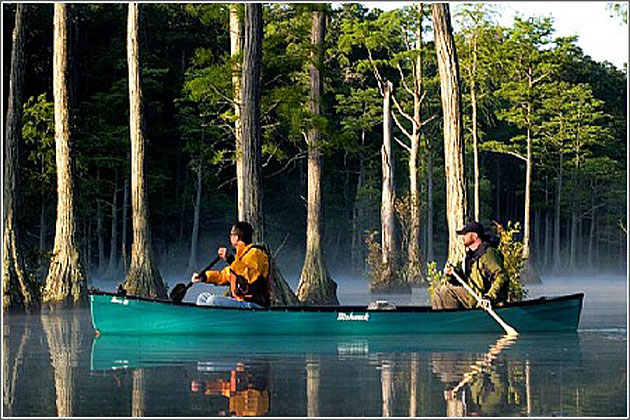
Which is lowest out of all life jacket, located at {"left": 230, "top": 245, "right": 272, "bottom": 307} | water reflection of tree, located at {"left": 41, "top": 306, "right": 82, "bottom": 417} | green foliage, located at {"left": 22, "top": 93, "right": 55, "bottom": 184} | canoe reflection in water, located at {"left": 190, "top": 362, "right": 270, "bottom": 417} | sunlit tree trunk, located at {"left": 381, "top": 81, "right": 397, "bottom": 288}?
water reflection of tree, located at {"left": 41, "top": 306, "right": 82, "bottom": 417}

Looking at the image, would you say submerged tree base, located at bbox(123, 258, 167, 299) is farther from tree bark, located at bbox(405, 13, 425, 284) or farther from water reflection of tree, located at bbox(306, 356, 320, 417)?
tree bark, located at bbox(405, 13, 425, 284)

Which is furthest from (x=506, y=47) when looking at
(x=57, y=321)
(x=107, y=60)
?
(x=57, y=321)

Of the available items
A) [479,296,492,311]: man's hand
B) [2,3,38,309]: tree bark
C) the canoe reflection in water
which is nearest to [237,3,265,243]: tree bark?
[2,3,38,309]: tree bark

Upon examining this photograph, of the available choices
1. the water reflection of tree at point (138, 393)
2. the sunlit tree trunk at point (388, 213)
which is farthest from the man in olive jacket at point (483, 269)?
the sunlit tree trunk at point (388, 213)

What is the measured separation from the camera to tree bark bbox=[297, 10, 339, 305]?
27859mm

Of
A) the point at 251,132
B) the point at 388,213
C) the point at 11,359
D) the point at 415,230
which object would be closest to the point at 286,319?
the point at 11,359

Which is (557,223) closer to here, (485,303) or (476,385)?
(485,303)

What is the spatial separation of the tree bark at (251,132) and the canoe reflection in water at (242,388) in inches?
387

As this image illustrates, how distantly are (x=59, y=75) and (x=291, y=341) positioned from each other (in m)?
10.9

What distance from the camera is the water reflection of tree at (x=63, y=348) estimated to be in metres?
10.9

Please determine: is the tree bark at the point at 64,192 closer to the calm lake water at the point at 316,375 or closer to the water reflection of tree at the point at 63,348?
the water reflection of tree at the point at 63,348

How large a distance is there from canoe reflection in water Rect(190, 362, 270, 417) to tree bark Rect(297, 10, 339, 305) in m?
14.3

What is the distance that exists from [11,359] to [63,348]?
5.14ft

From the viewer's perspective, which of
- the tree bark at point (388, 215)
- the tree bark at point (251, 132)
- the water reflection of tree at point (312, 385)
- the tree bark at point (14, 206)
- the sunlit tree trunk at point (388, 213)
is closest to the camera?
the water reflection of tree at point (312, 385)
